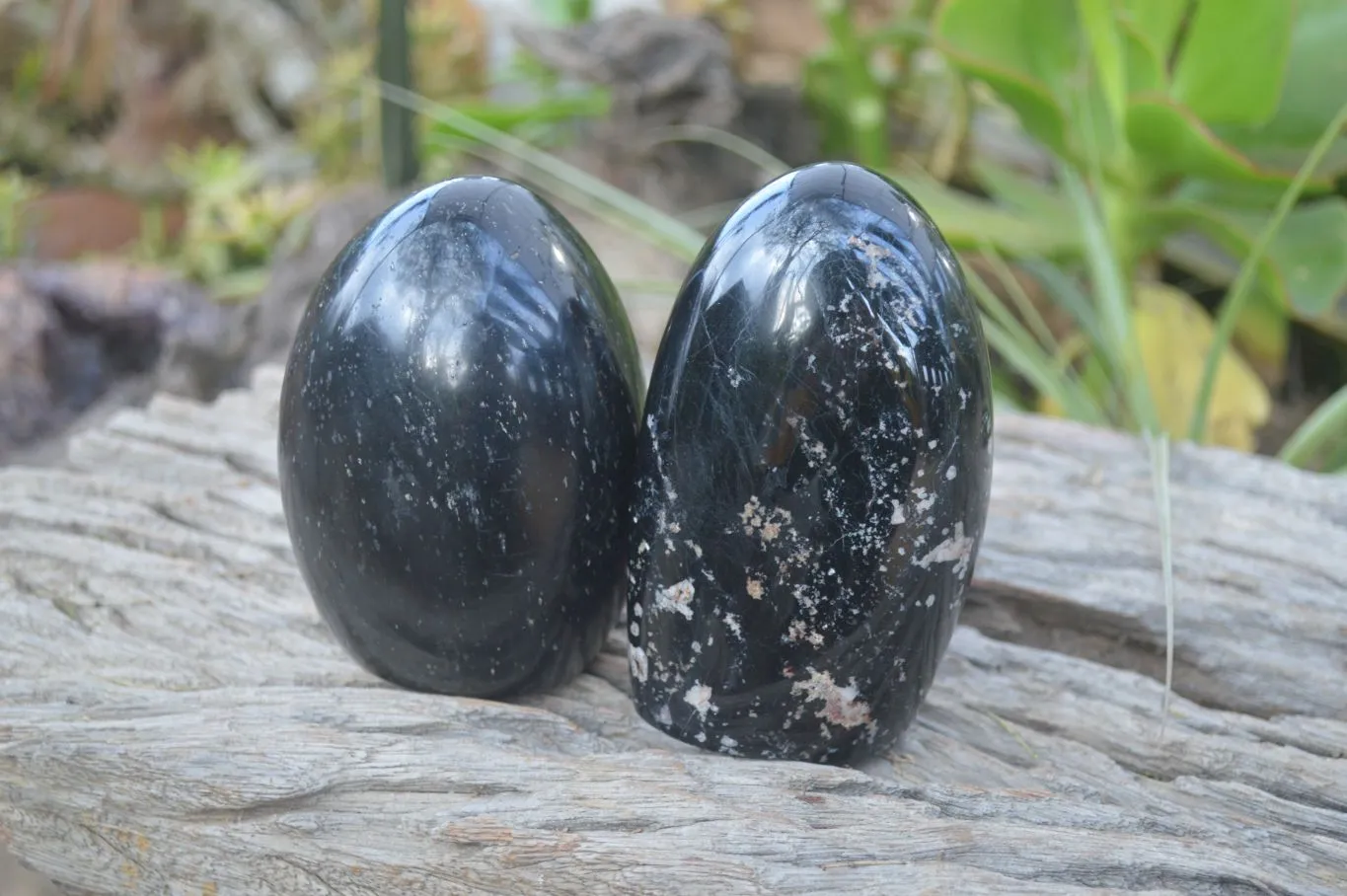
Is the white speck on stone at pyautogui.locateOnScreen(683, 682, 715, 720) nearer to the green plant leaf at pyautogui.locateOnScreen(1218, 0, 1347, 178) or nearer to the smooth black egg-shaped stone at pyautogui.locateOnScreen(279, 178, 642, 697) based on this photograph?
the smooth black egg-shaped stone at pyautogui.locateOnScreen(279, 178, 642, 697)

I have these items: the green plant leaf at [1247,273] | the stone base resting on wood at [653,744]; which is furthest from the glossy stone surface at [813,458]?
the green plant leaf at [1247,273]

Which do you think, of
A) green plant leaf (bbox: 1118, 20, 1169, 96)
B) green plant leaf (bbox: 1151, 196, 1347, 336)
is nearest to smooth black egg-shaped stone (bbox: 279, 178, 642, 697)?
green plant leaf (bbox: 1118, 20, 1169, 96)

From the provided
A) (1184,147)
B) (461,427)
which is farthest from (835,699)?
(1184,147)

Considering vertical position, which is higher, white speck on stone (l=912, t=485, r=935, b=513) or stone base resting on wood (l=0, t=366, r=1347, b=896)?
white speck on stone (l=912, t=485, r=935, b=513)

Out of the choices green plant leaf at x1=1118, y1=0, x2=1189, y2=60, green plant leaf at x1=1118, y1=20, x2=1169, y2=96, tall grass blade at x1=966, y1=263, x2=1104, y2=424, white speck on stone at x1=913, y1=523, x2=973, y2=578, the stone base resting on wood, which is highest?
green plant leaf at x1=1118, y1=0, x2=1189, y2=60

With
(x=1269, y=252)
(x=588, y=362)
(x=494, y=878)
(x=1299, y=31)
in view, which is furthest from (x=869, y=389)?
(x=1299, y=31)

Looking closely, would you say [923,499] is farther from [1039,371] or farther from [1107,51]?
[1107,51]

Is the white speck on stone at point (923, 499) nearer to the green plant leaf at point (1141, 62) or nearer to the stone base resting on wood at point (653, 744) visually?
the stone base resting on wood at point (653, 744)
